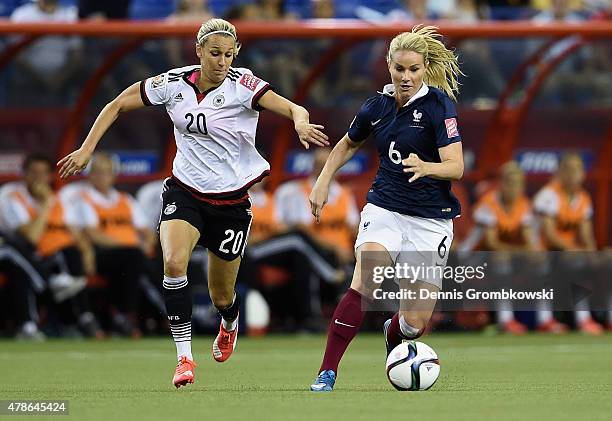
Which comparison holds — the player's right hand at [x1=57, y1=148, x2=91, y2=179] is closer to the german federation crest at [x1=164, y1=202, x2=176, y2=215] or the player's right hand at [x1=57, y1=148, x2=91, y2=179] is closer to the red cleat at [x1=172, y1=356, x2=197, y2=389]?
the german federation crest at [x1=164, y1=202, x2=176, y2=215]

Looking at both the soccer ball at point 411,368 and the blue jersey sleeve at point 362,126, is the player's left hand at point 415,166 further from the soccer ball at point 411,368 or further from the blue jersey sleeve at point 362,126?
the soccer ball at point 411,368

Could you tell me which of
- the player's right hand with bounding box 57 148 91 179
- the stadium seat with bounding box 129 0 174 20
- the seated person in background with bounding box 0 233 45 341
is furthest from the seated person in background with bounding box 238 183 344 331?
the player's right hand with bounding box 57 148 91 179

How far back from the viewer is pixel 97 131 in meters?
8.86

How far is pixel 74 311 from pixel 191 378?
625cm

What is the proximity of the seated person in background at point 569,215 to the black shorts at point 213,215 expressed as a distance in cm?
647

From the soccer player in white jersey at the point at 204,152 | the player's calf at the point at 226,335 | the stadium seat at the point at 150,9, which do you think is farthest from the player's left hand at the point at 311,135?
the stadium seat at the point at 150,9

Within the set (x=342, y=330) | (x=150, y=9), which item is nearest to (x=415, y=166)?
(x=342, y=330)

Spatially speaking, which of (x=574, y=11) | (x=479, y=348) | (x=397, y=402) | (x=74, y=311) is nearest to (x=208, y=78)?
(x=397, y=402)

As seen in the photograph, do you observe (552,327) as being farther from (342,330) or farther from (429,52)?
(342,330)

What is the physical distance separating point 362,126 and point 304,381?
188 centimetres

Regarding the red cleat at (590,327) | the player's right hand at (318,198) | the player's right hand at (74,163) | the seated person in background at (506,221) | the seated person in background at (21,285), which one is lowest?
the red cleat at (590,327)

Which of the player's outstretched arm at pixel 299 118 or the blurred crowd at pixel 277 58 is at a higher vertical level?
the player's outstretched arm at pixel 299 118

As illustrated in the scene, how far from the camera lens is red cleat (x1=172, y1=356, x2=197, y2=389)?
8438mm

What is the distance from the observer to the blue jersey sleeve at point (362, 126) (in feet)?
27.8
